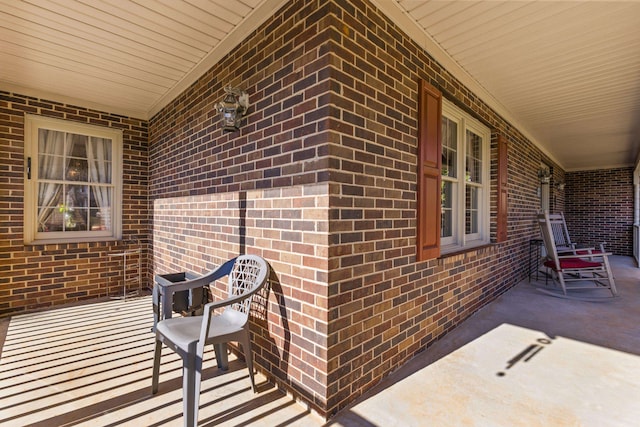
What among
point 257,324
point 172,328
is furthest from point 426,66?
point 172,328

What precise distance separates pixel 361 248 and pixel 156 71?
2.94 meters

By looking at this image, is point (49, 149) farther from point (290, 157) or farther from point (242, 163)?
point (290, 157)

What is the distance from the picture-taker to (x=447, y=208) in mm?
3498

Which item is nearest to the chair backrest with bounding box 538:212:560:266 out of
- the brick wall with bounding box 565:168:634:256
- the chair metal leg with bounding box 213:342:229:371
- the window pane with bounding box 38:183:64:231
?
the chair metal leg with bounding box 213:342:229:371

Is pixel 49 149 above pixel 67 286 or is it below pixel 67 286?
above

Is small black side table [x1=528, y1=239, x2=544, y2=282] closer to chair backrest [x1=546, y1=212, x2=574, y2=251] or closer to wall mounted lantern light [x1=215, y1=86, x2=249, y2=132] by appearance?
chair backrest [x1=546, y1=212, x2=574, y2=251]

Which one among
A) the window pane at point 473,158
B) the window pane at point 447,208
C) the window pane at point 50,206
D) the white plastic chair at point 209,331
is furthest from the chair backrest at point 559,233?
the window pane at point 50,206

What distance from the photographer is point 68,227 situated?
4.16m

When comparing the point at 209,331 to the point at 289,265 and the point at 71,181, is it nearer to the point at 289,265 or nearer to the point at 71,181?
the point at 289,265

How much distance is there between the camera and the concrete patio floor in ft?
5.97

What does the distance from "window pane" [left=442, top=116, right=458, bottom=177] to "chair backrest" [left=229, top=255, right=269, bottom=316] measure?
2276 mm

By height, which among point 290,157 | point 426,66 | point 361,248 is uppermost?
point 426,66

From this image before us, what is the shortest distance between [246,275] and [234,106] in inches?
52.6

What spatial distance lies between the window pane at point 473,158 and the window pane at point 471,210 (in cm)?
15
